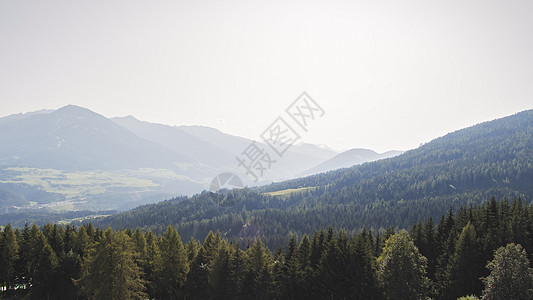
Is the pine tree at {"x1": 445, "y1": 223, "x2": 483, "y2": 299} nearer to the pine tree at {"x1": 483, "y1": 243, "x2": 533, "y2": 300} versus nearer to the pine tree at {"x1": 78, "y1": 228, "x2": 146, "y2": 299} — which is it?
the pine tree at {"x1": 483, "y1": 243, "x2": 533, "y2": 300}

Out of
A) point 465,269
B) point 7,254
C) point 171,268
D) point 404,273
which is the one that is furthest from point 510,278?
point 7,254

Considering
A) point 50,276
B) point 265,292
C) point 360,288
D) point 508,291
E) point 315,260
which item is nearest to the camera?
point 508,291

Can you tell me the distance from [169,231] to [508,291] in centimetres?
4947

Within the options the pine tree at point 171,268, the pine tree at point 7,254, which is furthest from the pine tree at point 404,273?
the pine tree at point 7,254

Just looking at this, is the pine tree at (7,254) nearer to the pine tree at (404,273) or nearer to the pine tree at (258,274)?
the pine tree at (258,274)

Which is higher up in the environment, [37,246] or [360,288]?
[37,246]

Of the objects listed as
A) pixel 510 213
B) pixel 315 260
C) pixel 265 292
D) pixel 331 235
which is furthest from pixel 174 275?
pixel 510 213

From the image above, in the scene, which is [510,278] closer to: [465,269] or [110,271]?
[465,269]

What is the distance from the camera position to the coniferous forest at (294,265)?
140 ft

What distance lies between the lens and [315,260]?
56.6m

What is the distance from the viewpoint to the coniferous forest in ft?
140

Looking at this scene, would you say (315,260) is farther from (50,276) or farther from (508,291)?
(50,276)

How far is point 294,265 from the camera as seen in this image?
53.5 meters

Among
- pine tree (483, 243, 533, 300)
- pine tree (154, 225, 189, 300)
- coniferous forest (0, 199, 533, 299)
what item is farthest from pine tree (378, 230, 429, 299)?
pine tree (154, 225, 189, 300)
